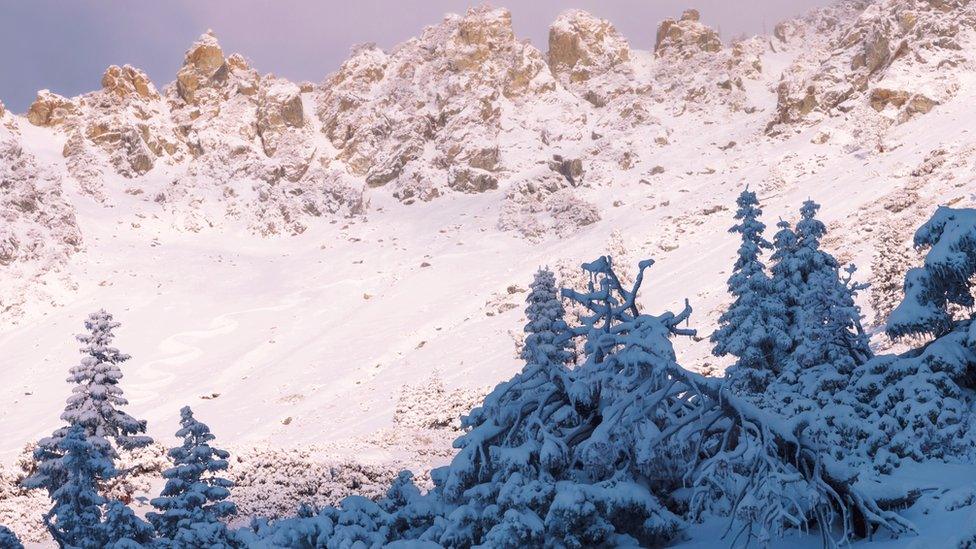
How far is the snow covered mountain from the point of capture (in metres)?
51.7

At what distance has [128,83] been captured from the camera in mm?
118312

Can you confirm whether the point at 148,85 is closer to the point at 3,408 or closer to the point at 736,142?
the point at 3,408

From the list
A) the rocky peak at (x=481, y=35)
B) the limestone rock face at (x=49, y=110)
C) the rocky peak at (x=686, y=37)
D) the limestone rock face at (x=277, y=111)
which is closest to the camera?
the limestone rock face at (x=49, y=110)

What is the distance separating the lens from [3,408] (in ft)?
164

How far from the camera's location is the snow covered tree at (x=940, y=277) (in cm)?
1063

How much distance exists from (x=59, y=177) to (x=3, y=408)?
2079 inches

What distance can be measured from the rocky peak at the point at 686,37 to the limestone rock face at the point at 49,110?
102m

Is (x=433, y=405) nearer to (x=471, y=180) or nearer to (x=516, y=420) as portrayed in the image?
(x=516, y=420)

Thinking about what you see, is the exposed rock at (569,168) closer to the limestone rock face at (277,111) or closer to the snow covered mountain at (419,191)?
the snow covered mountain at (419,191)

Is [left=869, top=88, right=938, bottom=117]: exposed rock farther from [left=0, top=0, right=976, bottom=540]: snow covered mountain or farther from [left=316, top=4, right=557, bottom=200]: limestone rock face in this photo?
[left=316, top=4, right=557, bottom=200]: limestone rock face

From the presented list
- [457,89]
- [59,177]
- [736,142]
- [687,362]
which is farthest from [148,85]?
[687,362]

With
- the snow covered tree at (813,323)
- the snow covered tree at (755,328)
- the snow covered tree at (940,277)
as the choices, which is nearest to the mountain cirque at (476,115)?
A: the snow covered tree at (755,328)

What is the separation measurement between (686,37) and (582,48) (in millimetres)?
19799

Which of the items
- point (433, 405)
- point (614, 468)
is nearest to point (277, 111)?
point (433, 405)
